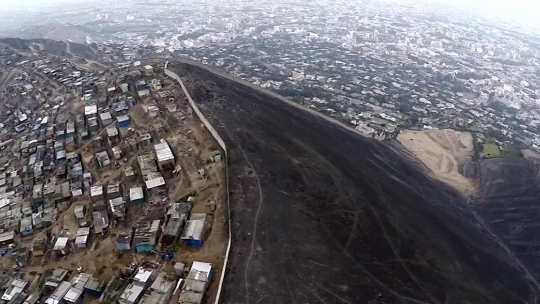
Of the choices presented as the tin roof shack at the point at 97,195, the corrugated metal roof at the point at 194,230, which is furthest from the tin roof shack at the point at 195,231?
the tin roof shack at the point at 97,195

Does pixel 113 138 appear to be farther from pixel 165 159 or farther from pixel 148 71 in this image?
pixel 148 71

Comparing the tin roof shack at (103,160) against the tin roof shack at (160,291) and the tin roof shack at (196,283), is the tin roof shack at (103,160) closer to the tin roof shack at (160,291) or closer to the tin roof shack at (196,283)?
the tin roof shack at (160,291)

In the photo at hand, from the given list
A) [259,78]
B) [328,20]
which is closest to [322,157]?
[259,78]

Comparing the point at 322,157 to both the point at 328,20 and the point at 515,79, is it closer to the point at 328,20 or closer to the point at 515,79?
the point at 515,79

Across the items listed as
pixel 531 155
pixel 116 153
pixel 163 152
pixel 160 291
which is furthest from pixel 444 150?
pixel 160 291

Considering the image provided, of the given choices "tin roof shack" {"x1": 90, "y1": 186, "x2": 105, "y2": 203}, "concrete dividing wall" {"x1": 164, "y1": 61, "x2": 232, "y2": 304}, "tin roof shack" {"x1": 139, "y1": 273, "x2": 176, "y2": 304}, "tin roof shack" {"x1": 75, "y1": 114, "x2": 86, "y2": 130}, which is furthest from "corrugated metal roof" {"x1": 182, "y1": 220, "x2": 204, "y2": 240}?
"tin roof shack" {"x1": 75, "y1": 114, "x2": 86, "y2": 130}

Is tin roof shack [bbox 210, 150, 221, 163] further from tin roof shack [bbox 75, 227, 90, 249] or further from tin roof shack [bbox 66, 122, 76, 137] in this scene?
tin roof shack [bbox 66, 122, 76, 137]
